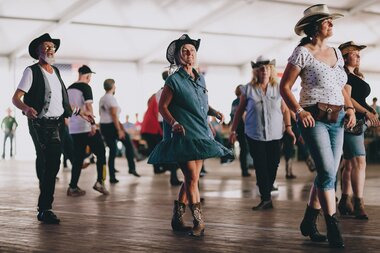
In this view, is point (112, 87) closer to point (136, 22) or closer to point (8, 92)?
point (136, 22)

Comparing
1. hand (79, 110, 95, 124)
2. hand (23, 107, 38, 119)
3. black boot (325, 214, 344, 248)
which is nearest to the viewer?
black boot (325, 214, 344, 248)

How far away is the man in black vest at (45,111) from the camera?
7.55 metres

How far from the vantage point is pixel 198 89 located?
22.2 feet

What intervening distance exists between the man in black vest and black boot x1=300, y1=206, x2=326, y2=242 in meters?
2.49

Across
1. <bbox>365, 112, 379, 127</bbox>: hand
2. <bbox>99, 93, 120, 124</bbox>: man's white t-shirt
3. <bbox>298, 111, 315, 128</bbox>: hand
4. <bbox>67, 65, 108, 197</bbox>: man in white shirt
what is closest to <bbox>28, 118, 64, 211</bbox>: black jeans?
<bbox>298, 111, 315, 128</bbox>: hand

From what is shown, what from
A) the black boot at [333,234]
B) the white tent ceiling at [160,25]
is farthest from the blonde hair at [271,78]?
the white tent ceiling at [160,25]

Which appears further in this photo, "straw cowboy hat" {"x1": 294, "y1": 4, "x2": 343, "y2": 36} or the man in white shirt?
the man in white shirt

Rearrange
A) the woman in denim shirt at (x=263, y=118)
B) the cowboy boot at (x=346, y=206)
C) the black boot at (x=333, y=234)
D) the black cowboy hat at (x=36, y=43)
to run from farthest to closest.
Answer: the woman in denim shirt at (x=263, y=118) → the cowboy boot at (x=346, y=206) → the black cowboy hat at (x=36, y=43) → the black boot at (x=333, y=234)

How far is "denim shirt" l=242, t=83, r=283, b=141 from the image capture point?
9180 millimetres

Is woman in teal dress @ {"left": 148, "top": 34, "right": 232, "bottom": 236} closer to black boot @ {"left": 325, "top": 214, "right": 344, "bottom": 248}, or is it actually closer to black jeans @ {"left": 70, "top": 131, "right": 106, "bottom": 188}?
black boot @ {"left": 325, "top": 214, "right": 344, "bottom": 248}

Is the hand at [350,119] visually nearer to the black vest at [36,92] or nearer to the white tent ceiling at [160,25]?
the black vest at [36,92]

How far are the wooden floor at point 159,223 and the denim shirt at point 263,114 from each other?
801 millimetres

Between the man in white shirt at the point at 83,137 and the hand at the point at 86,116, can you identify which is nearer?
the hand at the point at 86,116

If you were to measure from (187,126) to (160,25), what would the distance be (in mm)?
22700
